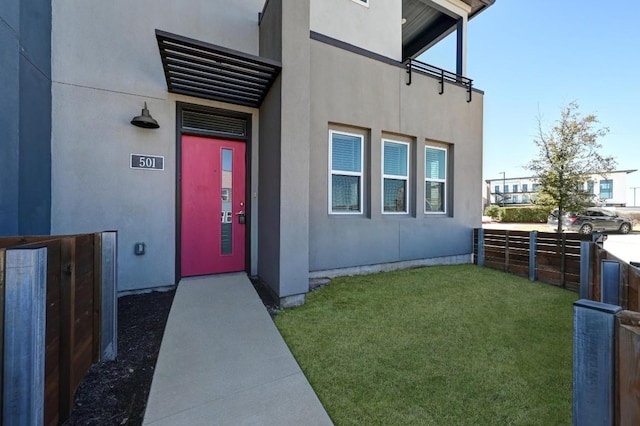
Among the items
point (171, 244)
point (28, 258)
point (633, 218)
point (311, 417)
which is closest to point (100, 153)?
point (171, 244)

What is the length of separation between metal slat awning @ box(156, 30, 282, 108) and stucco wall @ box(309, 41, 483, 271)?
1121mm

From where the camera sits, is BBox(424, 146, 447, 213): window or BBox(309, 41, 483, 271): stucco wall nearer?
BBox(309, 41, 483, 271): stucco wall

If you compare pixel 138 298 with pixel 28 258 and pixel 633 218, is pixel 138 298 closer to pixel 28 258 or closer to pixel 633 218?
pixel 28 258

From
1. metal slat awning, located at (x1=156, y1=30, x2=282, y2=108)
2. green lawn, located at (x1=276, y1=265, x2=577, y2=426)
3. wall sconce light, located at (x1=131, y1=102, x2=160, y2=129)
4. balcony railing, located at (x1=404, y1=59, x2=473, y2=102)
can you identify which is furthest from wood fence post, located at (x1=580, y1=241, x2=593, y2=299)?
wall sconce light, located at (x1=131, y1=102, x2=160, y2=129)

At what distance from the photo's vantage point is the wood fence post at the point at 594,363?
3.10 ft

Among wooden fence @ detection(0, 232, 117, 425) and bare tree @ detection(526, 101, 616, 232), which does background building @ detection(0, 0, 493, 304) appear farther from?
bare tree @ detection(526, 101, 616, 232)

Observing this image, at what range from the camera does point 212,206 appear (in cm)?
476

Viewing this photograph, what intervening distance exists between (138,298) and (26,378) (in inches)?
124

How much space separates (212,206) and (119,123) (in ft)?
5.79

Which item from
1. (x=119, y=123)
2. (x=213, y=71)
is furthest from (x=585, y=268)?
(x=119, y=123)

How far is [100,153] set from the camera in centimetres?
395

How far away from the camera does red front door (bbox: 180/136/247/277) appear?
4586 millimetres

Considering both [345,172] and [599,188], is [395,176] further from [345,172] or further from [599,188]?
[599,188]

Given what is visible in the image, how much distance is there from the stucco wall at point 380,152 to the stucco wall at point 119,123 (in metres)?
2.10
